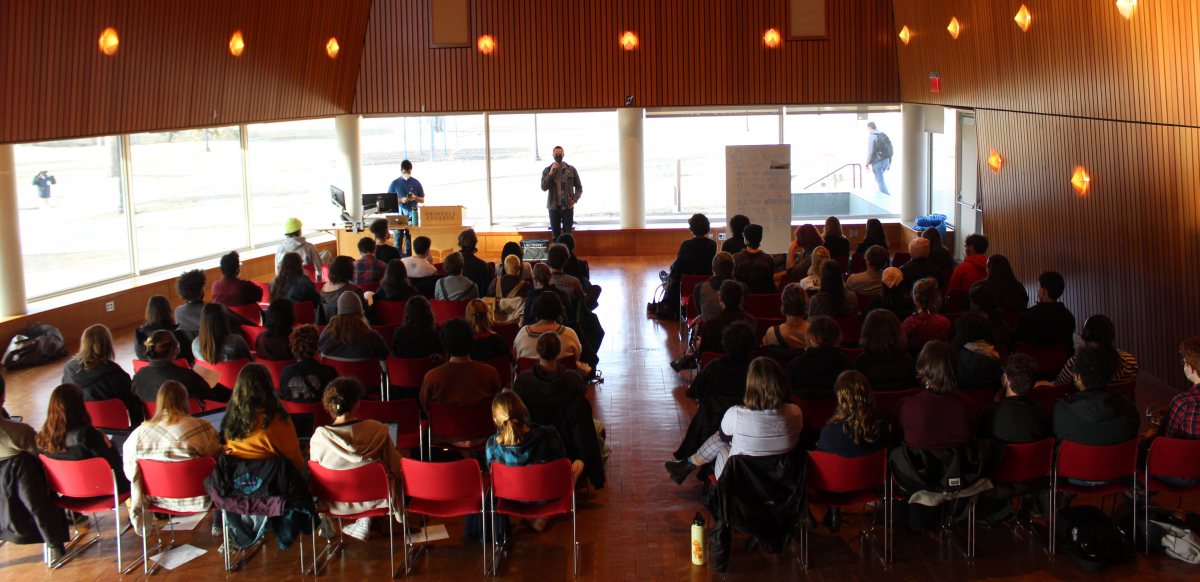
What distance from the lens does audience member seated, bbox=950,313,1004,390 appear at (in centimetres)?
568

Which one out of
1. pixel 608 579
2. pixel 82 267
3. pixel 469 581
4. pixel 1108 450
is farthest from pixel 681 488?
pixel 82 267

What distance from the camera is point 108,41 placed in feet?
30.0

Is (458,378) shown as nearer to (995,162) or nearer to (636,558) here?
(636,558)

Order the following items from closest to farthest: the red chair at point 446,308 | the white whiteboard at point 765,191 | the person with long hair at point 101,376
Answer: the person with long hair at point 101,376 < the red chair at point 446,308 < the white whiteboard at point 765,191

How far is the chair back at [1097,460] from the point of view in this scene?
484cm

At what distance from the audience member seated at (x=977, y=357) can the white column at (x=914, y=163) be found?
1002 cm

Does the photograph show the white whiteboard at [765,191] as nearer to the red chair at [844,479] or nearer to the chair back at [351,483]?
the red chair at [844,479]

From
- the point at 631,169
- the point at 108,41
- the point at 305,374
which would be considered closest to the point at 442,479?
the point at 305,374

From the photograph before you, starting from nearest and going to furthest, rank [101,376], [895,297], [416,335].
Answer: [101,376] < [416,335] < [895,297]

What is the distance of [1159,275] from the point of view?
7754 mm

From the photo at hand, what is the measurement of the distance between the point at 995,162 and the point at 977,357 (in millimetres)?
6421

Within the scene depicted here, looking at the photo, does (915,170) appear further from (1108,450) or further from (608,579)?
(608,579)

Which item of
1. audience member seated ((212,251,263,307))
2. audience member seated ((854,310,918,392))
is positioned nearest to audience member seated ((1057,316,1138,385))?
audience member seated ((854,310,918,392))

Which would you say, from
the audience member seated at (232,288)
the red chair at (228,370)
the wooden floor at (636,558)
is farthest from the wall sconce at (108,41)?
the wooden floor at (636,558)
